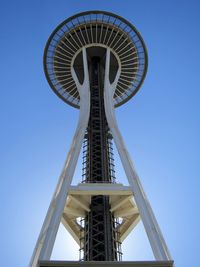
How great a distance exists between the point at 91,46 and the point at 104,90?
6987 millimetres

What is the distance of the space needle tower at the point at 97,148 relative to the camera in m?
17.1

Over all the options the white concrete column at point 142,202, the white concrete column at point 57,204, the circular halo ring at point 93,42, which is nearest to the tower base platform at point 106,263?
the white concrete column at point 57,204

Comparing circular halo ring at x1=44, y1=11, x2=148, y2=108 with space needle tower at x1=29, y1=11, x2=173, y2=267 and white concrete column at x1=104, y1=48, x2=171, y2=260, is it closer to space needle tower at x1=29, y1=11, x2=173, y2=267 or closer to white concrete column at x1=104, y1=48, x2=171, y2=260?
space needle tower at x1=29, y1=11, x2=173, y2=267

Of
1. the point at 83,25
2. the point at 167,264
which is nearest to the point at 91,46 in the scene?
the point at 83,25

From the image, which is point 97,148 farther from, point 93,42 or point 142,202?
point 93,42

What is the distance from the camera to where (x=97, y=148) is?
A: 2419 centimetres

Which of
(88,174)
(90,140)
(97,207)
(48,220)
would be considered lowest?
(48,220)

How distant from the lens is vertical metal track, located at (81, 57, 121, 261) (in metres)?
18.5

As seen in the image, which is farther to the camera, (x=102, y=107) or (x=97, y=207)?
(x=102, y=107)

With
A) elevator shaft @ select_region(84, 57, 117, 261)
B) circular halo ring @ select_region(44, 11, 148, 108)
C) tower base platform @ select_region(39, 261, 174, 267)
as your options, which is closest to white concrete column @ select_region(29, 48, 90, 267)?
tower base platform @ select_region(39, 261, 174, 267)

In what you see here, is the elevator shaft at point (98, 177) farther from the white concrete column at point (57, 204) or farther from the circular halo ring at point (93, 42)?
the circular halo ring at point (93, 42)

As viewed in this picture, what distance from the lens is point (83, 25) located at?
32281 mm

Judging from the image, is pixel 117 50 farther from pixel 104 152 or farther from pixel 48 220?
pixel 48 220

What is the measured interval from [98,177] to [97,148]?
2.72 meters
